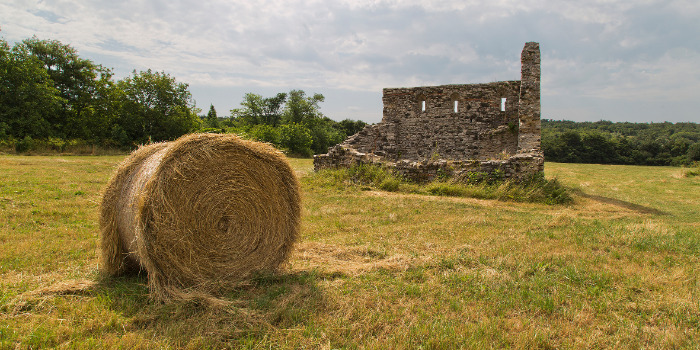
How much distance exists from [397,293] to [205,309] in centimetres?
192

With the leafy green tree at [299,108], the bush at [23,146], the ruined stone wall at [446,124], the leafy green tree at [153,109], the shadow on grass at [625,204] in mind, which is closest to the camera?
the shadow on grass at [625,204]

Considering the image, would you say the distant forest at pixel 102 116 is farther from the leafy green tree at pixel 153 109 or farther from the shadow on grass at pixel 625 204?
the shadow on grass at pixel 625 204

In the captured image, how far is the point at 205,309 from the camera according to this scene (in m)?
3.54

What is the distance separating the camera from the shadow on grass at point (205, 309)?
3.10 m

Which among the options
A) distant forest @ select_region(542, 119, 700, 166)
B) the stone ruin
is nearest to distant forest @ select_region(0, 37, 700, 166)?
distant forest @ select_region(542, 119, 700, 166)

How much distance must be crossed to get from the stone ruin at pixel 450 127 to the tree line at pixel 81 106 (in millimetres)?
13851

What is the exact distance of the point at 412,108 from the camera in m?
17.4

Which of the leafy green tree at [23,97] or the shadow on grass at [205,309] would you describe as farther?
the leafy green tree at [23,97]

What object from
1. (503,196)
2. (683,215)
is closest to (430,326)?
(503,196)

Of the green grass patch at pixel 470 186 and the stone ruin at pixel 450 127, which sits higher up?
the stone ruin at pixel 450 127

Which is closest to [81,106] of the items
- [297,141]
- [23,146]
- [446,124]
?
[23,146]

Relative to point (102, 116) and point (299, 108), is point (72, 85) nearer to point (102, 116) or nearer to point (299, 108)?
point (102, 116)

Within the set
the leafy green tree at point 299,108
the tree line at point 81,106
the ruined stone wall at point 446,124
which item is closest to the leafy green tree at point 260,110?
the leafy green tree at point 299,108

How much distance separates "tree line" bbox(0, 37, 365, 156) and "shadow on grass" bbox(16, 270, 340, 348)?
68.6ft
